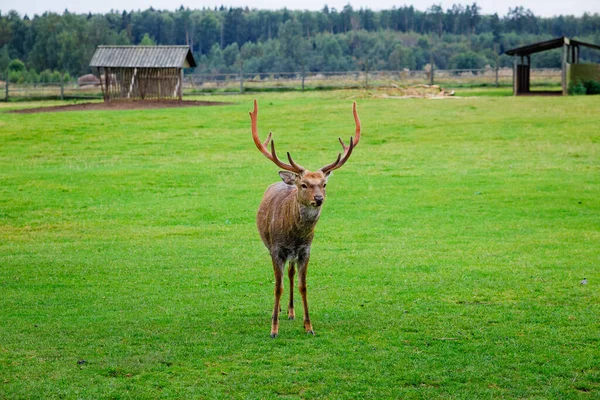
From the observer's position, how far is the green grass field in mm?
7504

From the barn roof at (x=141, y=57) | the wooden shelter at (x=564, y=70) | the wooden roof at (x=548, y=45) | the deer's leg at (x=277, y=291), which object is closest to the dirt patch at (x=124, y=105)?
the barn roof at (x=141, y=57)

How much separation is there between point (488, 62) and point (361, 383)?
10473 cm

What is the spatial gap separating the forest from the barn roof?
23985 mm

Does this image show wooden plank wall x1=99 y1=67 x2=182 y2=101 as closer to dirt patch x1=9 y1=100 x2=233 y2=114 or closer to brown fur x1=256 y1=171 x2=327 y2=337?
dirt patch x1=9 y1=100 x2=233 y2=114

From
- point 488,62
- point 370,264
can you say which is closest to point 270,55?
point 488,62

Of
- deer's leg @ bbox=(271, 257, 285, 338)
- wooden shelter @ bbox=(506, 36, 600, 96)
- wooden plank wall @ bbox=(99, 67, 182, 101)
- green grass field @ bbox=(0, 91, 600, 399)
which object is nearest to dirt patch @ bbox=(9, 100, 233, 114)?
wooden plank wall @ bbox=(99, 67, 182, 101)

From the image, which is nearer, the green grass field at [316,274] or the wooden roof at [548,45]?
the green grass field at [316,274]

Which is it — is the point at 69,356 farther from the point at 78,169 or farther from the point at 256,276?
the point at 78,169

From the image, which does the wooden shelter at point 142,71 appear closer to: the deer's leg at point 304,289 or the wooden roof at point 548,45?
the wooden roof at point 548,45

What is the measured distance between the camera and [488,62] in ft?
351

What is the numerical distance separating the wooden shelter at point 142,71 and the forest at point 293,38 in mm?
24306

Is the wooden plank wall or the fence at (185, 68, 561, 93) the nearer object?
the wooden plank wall

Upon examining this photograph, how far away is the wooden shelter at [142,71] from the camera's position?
43969 mm

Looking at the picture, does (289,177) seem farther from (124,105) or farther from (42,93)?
(42,93)
